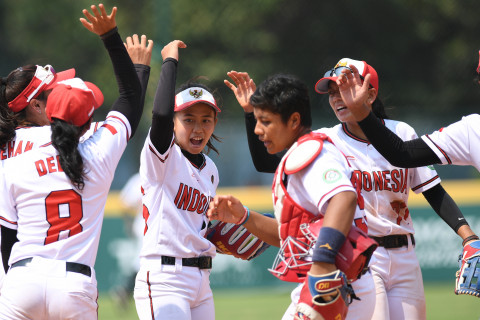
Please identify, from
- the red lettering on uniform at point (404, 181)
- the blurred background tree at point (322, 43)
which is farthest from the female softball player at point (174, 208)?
the blurred background tree at point (322, 43)

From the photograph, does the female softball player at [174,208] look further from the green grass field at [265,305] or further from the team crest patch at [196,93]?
the green grass field at [265,305]

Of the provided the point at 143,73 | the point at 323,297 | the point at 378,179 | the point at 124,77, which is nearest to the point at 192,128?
the point at 143,73

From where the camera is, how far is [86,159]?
3867 millimetres

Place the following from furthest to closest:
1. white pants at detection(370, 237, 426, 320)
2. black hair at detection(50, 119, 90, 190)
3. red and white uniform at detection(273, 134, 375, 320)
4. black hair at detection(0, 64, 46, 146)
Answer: white pants at detection(370, 237, 426, 320) → black hair at detection(0, 64, 46, 146) → black hair at detection(50, 119, 90, 190) → red and white uniform at detection(273, 134, 375, 320)

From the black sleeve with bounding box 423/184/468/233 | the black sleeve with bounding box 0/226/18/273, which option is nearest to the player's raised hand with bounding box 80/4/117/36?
the black sleeve with bounding box 0/226/18/273

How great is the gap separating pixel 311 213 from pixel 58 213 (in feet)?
4.24

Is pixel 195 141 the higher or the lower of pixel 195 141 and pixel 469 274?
the higher

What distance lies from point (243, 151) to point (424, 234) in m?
4.90

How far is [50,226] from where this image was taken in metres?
3.79

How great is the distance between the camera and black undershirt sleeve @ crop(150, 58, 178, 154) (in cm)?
414

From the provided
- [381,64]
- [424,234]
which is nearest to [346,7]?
[381,64]

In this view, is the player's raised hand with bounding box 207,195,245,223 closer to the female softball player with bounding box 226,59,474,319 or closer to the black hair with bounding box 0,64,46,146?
the female softball player with bounding box 226,59,474,319

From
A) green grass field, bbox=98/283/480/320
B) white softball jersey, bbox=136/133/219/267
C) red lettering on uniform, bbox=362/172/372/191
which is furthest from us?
green grass field, bbox=98/283/480/320

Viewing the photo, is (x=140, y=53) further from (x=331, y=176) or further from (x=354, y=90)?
(x=331, y=176)
